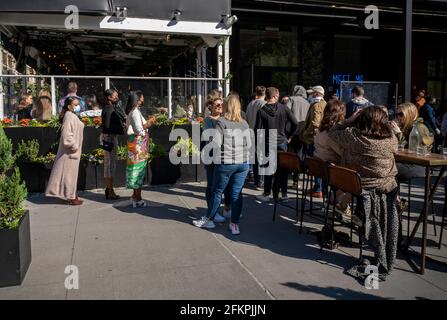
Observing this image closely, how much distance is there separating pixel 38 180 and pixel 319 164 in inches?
202

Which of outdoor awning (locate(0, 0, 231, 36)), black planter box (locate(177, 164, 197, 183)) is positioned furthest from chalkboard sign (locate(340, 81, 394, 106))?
black planter box (locate(177, 164, 197, 183))

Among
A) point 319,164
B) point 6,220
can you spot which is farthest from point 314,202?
point 6,220

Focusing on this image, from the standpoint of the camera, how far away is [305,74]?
1390 centimetres

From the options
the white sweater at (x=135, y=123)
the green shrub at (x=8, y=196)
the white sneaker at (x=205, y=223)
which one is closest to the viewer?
the green shrub at (x=8, y=196)

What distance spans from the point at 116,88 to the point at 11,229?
17.4ft

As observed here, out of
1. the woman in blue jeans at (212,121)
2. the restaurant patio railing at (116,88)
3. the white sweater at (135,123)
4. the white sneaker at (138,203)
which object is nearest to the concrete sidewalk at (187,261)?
the white sneaker at (138,203)

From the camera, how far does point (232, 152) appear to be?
5285mm

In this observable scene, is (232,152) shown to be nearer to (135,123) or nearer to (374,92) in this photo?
(135,123)

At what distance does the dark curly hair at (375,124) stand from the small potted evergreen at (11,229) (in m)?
3.36

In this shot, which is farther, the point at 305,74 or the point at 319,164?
the point at 305,74

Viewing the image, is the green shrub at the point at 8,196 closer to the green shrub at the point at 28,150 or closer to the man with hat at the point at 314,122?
the green shrub at the point at 28,150

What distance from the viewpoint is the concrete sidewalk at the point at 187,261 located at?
12.8 ft

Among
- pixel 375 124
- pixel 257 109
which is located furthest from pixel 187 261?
pixel 257 109

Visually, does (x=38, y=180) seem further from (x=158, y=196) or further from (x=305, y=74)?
(x=305, y=74)
